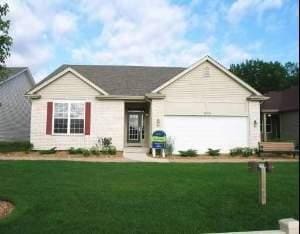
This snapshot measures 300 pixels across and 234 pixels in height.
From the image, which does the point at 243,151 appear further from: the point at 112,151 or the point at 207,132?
the point at 112,151

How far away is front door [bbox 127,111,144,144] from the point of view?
23.5 meters

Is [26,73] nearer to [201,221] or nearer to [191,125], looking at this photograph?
[191,125]

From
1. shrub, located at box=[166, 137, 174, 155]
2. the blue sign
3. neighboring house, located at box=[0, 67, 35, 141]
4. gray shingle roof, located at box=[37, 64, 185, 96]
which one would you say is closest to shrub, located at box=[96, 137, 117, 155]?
the blue sign

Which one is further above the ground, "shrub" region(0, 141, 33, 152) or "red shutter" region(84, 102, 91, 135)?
"red shutter" region(84, 102, 91, 135)

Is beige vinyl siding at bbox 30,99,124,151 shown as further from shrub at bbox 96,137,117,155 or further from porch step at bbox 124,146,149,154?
porch step at bbox 124,146,149,154

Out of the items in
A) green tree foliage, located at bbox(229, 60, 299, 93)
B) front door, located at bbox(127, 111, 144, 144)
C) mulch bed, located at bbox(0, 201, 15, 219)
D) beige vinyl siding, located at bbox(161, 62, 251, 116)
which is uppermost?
green tree foliage, located at bbox(229, 60, 299, 93)

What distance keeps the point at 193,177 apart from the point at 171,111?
29.4ft

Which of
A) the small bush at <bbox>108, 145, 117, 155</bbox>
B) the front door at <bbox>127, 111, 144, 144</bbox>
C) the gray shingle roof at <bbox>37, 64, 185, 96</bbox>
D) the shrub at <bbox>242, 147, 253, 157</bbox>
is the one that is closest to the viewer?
the small bush at <bbox>108, 145, 117, 155</bbox>

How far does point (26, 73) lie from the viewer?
93.8 feet

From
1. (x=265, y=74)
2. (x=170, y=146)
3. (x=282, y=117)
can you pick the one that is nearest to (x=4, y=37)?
(x=170, y=146)

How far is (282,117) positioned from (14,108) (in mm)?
19325

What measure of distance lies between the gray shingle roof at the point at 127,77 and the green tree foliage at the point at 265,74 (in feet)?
96.5

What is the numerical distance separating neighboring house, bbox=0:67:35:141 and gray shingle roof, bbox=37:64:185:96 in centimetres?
332

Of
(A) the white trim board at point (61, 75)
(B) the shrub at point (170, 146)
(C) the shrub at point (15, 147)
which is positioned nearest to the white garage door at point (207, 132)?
(B) the shrub at point (170, 146)
